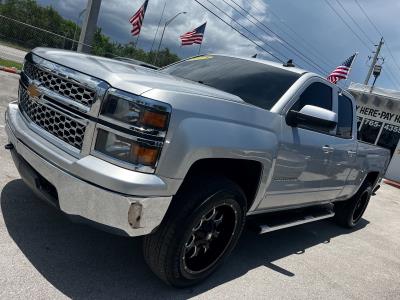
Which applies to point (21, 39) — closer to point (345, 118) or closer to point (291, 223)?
point (345, 118)

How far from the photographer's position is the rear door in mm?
3848

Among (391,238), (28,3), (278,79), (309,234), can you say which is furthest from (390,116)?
(28,3)

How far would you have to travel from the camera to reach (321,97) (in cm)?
472

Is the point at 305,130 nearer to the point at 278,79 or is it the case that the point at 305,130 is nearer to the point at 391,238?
the point at 278,79

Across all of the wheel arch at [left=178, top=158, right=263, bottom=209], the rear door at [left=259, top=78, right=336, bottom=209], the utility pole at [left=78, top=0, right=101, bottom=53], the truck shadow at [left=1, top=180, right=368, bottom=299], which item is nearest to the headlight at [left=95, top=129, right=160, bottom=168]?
the wheel arch at [left=178, top=158, right=263, bottom=209]

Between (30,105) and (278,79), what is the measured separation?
2.29m

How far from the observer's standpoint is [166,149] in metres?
2.70

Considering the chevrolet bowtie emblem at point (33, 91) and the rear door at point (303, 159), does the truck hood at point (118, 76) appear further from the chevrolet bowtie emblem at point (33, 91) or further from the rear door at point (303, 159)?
the rear door at point (303, 159)

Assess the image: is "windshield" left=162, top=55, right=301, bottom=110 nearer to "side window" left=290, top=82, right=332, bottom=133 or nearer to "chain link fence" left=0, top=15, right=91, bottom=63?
"side window" left=290, top=82, right=332, bottom=133

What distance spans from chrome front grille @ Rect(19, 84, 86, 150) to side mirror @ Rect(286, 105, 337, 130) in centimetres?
184

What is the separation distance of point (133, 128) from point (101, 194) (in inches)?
17.6

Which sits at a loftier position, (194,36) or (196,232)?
(194,36)

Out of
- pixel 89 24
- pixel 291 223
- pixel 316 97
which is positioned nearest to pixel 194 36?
pixel 89 24

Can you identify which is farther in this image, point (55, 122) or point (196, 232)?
point (196, 232)
